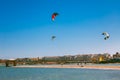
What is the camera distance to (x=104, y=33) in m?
35.5

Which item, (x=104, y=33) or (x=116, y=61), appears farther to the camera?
(x=116, y=61)

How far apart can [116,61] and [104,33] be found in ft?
432

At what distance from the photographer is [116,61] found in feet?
537
